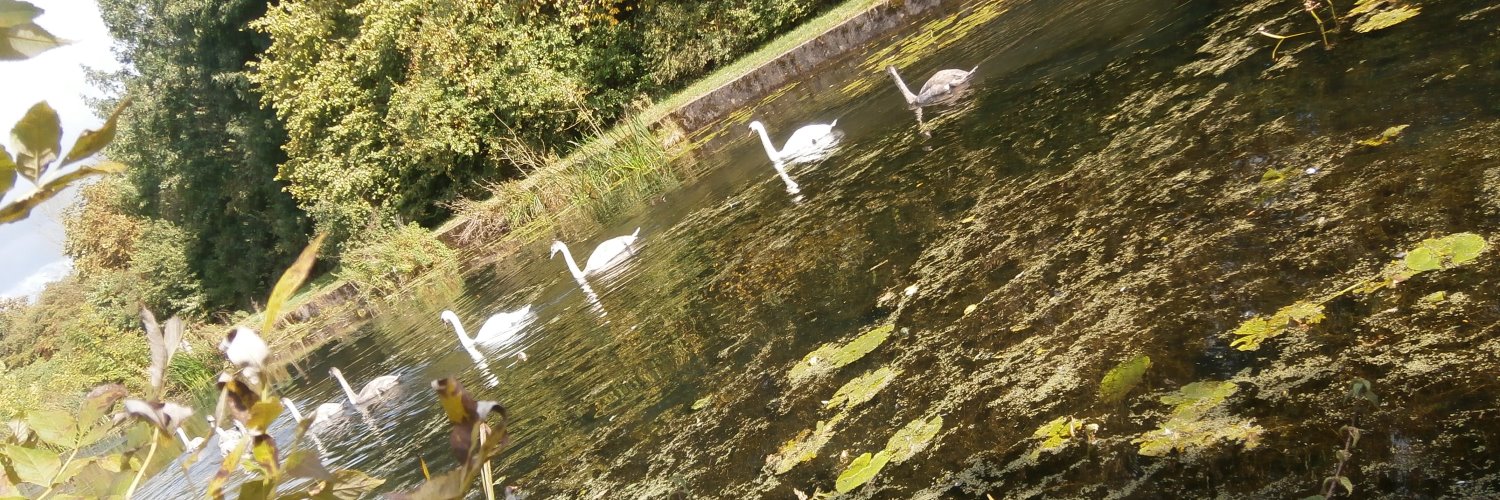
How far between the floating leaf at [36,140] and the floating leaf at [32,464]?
0.96 ft

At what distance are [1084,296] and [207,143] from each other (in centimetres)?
3468

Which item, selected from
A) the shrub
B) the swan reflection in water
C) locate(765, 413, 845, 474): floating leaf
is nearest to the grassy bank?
the shrub

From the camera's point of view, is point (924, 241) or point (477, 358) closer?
point (924, 241)

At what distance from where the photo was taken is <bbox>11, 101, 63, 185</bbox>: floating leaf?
752mm

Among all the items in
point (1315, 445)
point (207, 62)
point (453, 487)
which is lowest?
point (1315, 445)

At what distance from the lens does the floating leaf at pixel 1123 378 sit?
2508mm

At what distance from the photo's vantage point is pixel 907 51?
1259 cm

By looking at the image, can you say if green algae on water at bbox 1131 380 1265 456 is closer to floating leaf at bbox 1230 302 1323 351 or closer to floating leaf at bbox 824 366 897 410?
floating leaf at bbox 1230 302 1323 351

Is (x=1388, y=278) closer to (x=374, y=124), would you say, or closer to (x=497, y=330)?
(x=497, y=330)

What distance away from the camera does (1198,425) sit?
234 cm

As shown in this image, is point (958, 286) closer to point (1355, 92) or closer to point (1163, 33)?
point (1355, 92)

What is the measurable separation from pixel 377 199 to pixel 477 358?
16187 mm

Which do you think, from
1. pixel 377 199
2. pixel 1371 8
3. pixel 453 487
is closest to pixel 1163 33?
pixel 1371 8

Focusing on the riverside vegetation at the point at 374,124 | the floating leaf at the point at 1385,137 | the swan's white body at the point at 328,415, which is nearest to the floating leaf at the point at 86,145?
the floating leaf at the point at 1385,137
